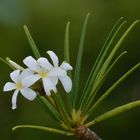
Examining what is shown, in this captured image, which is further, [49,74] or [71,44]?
[71,44]

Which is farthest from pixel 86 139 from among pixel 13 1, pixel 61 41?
pixel 61 41

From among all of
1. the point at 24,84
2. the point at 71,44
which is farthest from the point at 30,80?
the point at 71,44

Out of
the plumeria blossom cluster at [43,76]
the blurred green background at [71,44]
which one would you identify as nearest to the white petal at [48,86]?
the plumeria blossom cluster at [43,76]

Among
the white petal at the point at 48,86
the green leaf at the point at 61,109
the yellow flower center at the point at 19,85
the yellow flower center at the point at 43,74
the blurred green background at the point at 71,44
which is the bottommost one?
the green leaf at the point at 61,109

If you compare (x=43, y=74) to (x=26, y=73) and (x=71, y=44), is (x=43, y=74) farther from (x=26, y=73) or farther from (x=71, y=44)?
(x=71, y=44)

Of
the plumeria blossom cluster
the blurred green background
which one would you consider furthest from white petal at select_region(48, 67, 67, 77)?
the blurred green background

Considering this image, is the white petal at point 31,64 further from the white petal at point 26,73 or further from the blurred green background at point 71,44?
the blurred green background at point 71,44

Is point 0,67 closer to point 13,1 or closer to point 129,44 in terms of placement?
point 13,1
